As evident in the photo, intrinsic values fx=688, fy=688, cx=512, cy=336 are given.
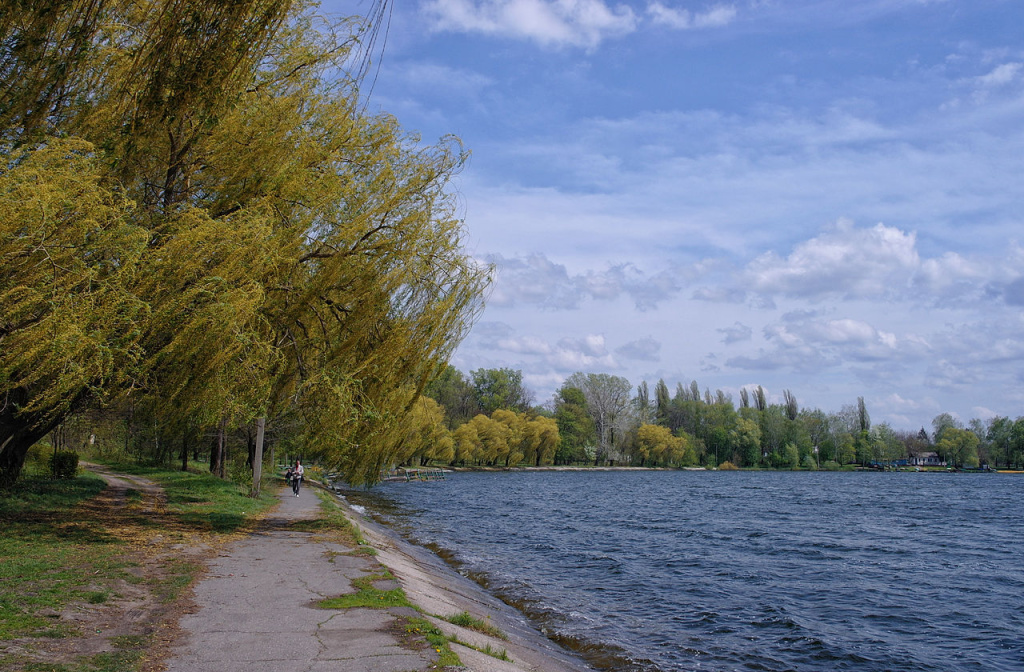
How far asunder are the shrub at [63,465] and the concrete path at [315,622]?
40.1ft

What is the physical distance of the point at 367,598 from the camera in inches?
342

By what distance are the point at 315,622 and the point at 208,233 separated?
5.93 m

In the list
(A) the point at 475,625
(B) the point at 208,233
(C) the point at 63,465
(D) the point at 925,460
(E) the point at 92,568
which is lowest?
(D) the point at 925,460

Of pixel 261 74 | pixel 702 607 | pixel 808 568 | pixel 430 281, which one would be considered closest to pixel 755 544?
pixel 808 568

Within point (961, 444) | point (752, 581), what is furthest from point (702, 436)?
point (752, 581)

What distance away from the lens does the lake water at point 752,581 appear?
38.9 ft

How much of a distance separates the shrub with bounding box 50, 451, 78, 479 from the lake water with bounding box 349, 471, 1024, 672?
11.3 metres

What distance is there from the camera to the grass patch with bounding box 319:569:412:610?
834cm

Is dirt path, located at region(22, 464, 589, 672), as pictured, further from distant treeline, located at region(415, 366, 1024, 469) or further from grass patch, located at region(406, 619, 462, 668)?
distant treeline, located at region(415, 366, 1024, 469)

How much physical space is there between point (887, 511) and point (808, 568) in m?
23.4

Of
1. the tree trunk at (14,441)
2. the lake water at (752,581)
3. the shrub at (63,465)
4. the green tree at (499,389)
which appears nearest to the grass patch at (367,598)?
the lake water at (752,581)

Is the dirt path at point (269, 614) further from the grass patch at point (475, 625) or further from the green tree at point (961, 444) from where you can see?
the green tree at point (961, 444)

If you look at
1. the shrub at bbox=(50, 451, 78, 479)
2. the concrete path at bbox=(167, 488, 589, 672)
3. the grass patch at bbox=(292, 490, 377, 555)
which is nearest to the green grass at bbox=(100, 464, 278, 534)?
the grass patch at bbox=(292, 490, 377, 555)

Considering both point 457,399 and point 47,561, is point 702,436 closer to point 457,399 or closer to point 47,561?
point 457,399
